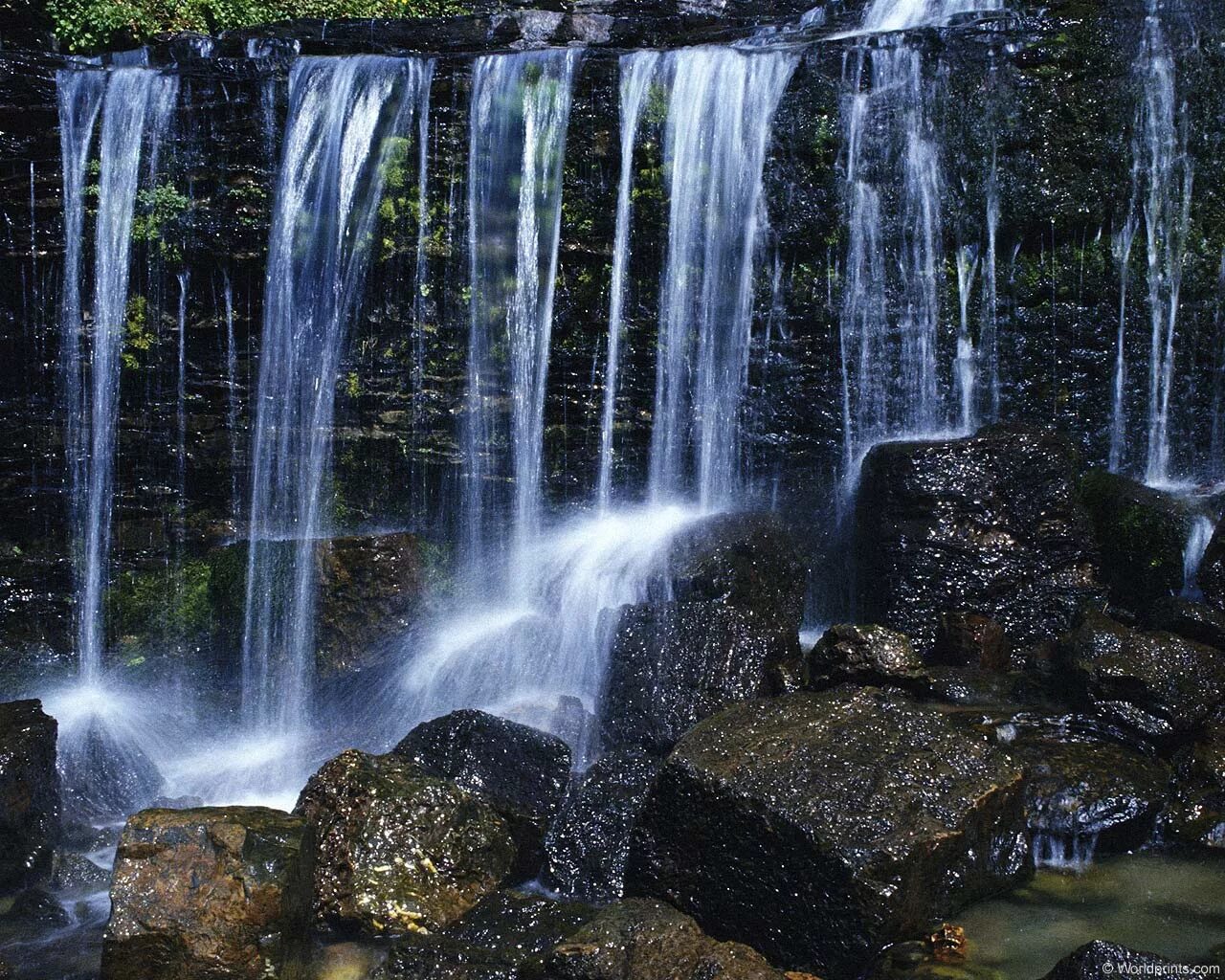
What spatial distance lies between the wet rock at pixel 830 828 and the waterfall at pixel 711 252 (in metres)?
4.90

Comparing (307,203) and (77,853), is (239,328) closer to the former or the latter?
(307,203)

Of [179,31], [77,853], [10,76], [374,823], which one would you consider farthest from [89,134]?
[374,823]

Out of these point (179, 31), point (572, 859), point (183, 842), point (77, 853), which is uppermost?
point (179, 31)

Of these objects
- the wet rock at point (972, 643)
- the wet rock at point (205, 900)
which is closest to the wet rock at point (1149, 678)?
the wet rock at point (972, 643)

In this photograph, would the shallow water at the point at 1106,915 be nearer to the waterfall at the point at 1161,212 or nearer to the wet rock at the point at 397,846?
the wet rock at the point at 397,846

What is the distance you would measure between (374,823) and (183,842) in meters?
1.05

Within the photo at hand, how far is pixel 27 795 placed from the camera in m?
6.81

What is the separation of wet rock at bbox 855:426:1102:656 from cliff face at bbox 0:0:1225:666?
1739 mm

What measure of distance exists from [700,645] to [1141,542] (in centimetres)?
343

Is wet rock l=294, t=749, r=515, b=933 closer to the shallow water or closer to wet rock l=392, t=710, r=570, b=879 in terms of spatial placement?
wet rock l=392, t=710, r=570, b=879

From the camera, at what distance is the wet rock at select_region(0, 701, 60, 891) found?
21.7ft

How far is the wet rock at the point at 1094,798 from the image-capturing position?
5805 mm

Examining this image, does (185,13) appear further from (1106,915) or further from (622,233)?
(1106,915)

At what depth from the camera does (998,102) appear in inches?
394
